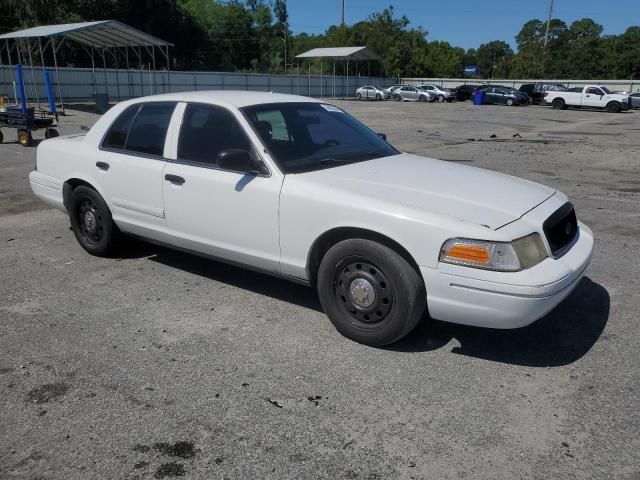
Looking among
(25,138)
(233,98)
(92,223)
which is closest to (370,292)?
(233,98)

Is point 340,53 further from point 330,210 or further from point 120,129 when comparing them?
point 330,210

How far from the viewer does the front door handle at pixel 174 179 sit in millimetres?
4287

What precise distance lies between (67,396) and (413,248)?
83.7 inches

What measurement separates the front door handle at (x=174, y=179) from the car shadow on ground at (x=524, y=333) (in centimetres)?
100

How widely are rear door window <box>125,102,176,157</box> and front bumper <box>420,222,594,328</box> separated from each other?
8.36 ft

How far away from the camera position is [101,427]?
277 centimetres

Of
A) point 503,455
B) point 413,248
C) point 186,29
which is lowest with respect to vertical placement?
point 503,455

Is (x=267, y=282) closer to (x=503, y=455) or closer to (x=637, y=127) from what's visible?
(x=503, y=455)

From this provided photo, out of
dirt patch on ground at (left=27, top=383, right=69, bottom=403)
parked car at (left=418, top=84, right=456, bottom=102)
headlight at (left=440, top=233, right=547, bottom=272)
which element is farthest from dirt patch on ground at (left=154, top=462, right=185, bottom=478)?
parked car at (left=418, top=84, right=456, bottom=102)

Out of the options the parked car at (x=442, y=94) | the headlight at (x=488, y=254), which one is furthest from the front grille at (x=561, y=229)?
the parked car at (x=442, y=94)

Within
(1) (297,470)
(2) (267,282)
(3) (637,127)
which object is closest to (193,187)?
(2) (267,282)

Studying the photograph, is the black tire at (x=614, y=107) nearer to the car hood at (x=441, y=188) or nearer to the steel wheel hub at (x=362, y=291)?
the car hood at (x=441, y=188)

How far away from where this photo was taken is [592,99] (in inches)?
1430

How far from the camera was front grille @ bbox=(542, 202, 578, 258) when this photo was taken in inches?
135
